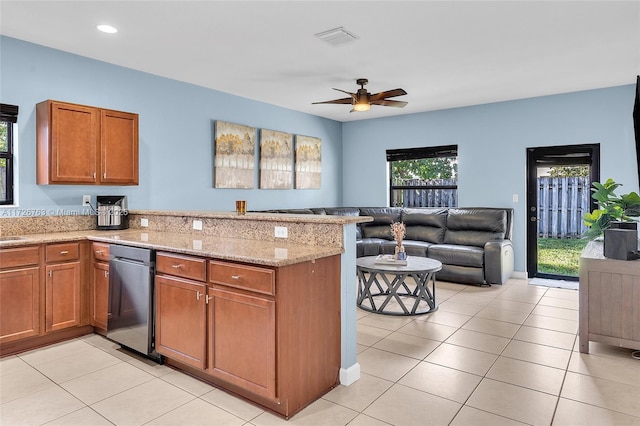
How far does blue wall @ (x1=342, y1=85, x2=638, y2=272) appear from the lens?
5.22 m

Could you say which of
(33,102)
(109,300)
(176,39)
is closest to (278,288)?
(109,300)

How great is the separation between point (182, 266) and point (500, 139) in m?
5.17

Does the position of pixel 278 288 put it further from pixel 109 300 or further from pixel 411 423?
pixel 109 300

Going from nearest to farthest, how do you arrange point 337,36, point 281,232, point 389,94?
point 281,232
point 337,36
point 389,94

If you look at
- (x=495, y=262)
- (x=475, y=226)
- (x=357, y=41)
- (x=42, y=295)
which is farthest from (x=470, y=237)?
(x=42, y=295)

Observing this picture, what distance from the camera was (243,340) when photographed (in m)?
2.33

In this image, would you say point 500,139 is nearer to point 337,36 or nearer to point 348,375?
point 337,36

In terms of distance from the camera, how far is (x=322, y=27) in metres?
3.34

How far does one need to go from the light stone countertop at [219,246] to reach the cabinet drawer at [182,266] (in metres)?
0.05

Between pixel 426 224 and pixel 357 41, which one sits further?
pixel 426 224

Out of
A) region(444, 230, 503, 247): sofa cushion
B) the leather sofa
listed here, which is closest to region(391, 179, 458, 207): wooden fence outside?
the leather sofa

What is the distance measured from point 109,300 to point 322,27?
2.81m

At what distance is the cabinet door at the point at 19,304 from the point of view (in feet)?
10.0

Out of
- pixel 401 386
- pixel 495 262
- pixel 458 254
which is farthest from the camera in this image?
pixel 458 254
